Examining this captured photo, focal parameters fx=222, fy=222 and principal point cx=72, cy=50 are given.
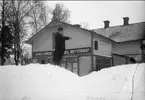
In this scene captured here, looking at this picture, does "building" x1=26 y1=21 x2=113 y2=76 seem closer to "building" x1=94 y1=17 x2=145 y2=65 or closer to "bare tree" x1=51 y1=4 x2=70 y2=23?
"building" x1=94 y1=17 x2=145 y2=65

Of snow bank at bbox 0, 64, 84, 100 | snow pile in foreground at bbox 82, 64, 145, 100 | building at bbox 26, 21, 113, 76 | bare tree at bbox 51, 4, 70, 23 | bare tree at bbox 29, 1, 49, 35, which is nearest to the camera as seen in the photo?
snow bank at bbox 0, 64, 84, 100

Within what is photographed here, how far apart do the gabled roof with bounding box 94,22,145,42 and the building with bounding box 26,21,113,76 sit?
525 centimetres

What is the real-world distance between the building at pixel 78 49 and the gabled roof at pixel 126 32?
525 centimetres

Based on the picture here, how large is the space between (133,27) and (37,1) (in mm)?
12227

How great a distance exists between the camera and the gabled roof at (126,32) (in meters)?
25.9

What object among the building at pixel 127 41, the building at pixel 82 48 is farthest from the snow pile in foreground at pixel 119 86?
the building at pixel 127 41

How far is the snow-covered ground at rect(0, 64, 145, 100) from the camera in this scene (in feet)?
17.1

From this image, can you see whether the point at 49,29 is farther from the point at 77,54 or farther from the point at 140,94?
the point at 140,94

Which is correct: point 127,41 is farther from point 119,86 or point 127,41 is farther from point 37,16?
point 119,86

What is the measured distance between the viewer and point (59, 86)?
19.3 ft

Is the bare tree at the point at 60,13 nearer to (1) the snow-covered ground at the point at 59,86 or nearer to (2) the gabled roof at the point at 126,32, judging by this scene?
(2) the gabled roof at the point at 126,32

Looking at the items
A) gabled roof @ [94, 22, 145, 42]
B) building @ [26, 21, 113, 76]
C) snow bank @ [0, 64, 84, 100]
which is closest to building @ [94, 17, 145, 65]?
gabled roof @ [94, 22, 145, 42]

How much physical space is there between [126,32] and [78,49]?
1093 cm

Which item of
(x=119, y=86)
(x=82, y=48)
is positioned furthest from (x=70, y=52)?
(x=119, y=86)
